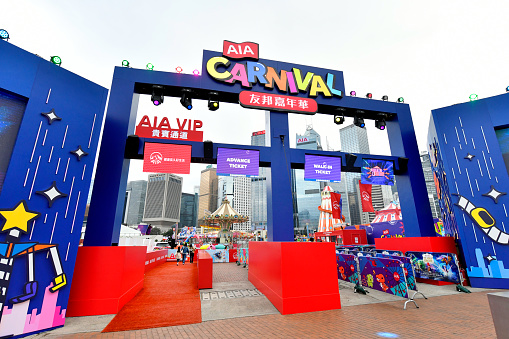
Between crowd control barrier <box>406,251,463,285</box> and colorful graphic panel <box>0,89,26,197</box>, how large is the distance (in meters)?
12.6

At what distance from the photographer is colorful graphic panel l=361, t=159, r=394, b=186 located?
33.2 feet

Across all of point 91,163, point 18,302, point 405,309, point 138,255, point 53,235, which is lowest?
point 405,309

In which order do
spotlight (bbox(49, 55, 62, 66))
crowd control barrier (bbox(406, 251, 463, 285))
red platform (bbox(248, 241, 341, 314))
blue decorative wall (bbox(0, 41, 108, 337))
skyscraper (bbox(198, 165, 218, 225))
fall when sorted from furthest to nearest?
skyscraper (bbox(198, 165, 218, 225)), crowd control barrier (bbox(406, 251, 463, 285)), spotlight (bbox(49, 55, 62, 66)), red platform (bbox(248, 241, 341, 314)), blue decorative wall (bbox(0, 41, 108, 337))

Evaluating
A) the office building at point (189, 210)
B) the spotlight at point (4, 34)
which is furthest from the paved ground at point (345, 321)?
the office building at point (189, 210)

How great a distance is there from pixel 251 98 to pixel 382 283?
814 cm

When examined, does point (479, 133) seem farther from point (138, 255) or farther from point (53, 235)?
point (53, 235)

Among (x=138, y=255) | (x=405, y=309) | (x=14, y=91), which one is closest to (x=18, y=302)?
(x=138, y=255)

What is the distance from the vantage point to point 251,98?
956cm

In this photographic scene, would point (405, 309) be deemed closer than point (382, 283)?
Yes

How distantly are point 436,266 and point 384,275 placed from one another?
320 cm

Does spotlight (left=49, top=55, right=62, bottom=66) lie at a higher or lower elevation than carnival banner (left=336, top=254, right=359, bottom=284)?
higher

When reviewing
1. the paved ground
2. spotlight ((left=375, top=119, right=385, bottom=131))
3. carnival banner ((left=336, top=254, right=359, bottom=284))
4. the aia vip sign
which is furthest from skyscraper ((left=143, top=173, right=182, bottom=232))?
the paved ground

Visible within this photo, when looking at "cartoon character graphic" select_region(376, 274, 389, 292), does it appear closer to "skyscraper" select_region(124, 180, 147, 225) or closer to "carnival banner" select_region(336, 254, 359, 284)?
"carnival banner" select_region(336, 254, 359, 284)

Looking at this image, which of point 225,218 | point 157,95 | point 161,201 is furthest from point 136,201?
point 157,95
